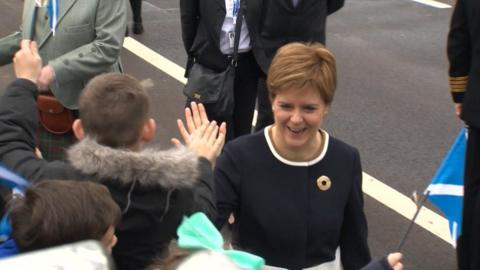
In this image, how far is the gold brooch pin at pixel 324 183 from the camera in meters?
2.78

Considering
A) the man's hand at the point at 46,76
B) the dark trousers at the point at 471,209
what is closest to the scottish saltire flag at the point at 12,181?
the man's hand at the point at 46,76

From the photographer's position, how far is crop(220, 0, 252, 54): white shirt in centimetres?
446

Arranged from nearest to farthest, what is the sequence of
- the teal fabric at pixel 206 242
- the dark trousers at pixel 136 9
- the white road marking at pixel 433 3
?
the teal fabric at pixel 206 242, the dark trousers at pixel 136 9, the white road marking at pixel 433 3

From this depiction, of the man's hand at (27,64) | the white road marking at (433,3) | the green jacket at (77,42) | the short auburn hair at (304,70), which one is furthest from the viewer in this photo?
the white road marking at (433,3)

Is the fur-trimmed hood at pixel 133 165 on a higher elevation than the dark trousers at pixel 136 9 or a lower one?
higher

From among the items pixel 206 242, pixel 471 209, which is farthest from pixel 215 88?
pixel 206 242

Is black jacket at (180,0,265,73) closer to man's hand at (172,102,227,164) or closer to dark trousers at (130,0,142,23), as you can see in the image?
man's hand at (172,102,227,164)

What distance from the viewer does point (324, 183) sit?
2779mm

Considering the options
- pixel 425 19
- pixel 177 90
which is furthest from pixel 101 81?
pixel 425 19

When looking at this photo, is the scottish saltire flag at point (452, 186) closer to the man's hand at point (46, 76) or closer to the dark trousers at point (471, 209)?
the dark trousers at point (471, 209)

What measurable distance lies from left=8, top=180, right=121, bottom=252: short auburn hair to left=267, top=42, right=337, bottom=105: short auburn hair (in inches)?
37.8

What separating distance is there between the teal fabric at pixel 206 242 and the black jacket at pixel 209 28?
283 centimetres

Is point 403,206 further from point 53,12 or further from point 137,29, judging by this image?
point 137,29

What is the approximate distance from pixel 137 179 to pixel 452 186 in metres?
2.38
